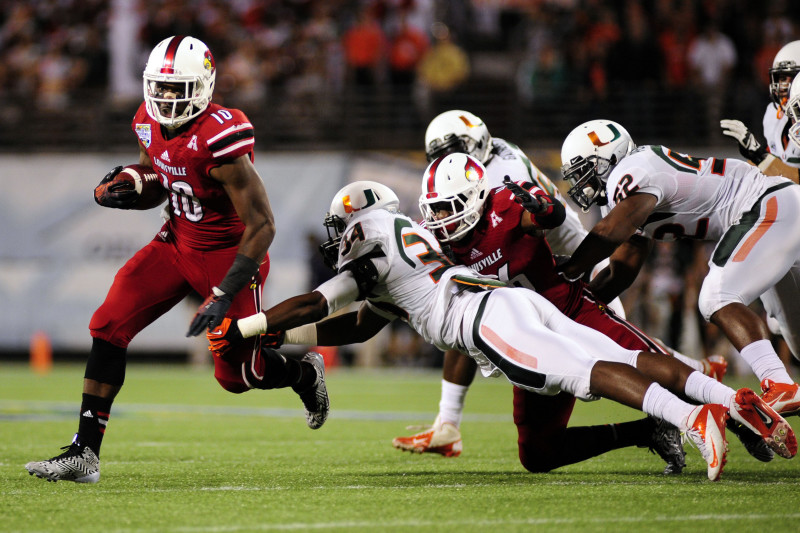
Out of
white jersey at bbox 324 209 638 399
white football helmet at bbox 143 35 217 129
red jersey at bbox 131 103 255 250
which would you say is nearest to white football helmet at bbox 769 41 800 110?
white jersey at bbox 324 209 638 399

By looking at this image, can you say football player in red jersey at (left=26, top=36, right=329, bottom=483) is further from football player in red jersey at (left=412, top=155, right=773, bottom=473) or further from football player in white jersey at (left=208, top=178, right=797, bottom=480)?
football player in red jersey at (left=412, top=155, right=773, bottom=473)

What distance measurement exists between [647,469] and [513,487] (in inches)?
39.3

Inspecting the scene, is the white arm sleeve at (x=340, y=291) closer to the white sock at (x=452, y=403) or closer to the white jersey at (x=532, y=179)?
the white jersey at (x=532, y=179)

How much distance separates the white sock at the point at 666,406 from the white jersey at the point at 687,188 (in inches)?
45.5

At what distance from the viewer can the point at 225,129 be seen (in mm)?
4609

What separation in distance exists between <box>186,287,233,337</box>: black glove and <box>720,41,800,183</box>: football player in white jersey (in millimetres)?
2818

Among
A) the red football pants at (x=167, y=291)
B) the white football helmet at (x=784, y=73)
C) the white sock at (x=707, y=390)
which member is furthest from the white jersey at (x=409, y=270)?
the white football helmet at (x=784, y=73)

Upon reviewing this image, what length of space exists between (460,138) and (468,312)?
6.38 feet

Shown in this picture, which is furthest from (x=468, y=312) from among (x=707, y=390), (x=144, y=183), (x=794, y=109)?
(x=794, y=109)

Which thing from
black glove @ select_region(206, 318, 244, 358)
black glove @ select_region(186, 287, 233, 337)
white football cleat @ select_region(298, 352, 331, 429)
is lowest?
white football cleat @ select_region(298, 352, 331, 429)

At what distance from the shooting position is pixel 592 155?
5082mm

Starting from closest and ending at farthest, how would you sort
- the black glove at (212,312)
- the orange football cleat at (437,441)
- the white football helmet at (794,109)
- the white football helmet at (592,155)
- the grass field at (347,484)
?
the grass field at (347,484) → the black glove at (212,312) → the white football helmet at (592,155) → the white football helmet at (794,109) → the orange football cleat at (437,441)

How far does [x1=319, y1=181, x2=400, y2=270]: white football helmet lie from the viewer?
4.91 meters

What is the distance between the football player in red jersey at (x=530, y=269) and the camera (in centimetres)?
473
